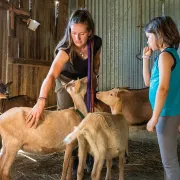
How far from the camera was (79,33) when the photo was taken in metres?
3.02

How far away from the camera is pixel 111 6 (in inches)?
328

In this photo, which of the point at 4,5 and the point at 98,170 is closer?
the point at 98,170

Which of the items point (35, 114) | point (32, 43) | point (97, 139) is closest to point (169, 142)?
point (97, 139)

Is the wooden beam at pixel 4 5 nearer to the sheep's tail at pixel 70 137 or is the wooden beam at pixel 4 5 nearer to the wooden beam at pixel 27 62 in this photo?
the wooden beam at pixel 27 62

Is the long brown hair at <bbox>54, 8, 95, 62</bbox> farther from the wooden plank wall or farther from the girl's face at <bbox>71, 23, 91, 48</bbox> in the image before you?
the wooden plank wall

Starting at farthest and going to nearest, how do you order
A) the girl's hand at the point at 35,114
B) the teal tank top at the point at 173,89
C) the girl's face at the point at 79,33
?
the girl's face at the point at 79,33, the girl's hand at the point at 35,114, the teal tank top at the point at 173,89

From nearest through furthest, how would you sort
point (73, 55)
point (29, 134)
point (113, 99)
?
point (29, 134) < point (73, 55) < point (113, 99)

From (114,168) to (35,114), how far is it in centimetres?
181

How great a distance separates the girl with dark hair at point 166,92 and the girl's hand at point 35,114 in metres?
1.07

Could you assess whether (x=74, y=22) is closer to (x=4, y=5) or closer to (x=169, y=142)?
(x=169, y=142)

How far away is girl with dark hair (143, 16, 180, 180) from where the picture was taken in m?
2.32

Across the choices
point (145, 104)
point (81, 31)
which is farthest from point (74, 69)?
point (145, 104)

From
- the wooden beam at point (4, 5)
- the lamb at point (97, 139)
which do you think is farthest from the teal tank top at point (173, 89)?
the wooden beam at point (4, 5)

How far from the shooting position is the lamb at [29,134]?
2.80 metres
